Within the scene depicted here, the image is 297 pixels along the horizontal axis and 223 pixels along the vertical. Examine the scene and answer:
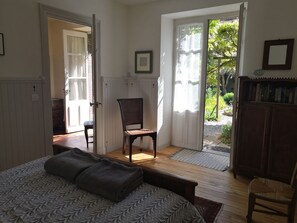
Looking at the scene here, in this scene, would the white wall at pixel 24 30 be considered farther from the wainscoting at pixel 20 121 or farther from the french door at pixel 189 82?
the french door at pixel 189 82

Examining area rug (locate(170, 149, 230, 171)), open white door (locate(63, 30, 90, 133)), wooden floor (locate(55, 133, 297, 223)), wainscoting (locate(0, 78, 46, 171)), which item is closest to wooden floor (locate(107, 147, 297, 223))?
wooden floor (locate(55, 133, 297, 223))

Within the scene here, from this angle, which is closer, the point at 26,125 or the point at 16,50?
the point at 16,50

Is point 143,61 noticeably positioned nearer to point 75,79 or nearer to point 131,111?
point 131,111

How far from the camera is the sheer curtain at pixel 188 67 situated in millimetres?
3979

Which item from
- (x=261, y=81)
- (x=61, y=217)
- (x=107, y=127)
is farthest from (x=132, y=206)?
(x=107, y=127)

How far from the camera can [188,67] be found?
409 cm

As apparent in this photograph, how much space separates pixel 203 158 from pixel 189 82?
135 cm

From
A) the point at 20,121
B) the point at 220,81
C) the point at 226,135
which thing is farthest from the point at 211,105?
the point at 20,121

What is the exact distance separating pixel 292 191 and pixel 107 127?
286cm

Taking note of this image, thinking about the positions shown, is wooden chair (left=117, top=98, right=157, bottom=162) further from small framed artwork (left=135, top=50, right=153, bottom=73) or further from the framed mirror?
the framed mirror

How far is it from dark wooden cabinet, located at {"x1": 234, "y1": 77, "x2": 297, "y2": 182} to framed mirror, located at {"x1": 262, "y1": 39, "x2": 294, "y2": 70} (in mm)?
251

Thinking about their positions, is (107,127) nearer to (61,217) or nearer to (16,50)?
(16,50)

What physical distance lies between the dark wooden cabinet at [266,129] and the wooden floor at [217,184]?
241mm

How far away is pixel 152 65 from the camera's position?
4.00 meters
